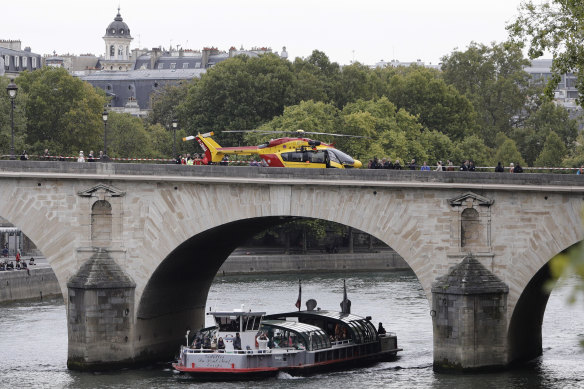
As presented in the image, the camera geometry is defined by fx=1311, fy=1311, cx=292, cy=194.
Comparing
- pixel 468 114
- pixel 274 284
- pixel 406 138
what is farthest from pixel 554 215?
pixel 468 114

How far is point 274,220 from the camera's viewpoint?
155 ft

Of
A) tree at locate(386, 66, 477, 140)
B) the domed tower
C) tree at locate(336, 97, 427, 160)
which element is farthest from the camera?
the domed tower

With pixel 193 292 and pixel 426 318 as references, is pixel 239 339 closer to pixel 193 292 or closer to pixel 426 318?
pixel 193 292

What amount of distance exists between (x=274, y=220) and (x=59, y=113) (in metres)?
44.9

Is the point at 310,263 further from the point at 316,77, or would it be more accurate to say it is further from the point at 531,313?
the point at 531,313

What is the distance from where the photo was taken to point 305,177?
4206 centimetres

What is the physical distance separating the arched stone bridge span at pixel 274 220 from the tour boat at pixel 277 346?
8.50 feet

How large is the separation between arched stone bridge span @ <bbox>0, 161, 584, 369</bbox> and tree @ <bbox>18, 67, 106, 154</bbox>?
141ft

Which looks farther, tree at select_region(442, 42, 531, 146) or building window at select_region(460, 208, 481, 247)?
tree at select_region(442, 42, 531, 146)

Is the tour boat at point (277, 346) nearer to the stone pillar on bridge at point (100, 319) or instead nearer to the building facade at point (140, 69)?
the stone pillar on bridge at point (100, 319)

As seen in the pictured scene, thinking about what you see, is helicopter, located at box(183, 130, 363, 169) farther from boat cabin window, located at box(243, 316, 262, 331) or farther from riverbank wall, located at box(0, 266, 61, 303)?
riverbank wall, located at box(0, 266, 61, 303)

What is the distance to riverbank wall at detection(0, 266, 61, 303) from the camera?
6438 cm

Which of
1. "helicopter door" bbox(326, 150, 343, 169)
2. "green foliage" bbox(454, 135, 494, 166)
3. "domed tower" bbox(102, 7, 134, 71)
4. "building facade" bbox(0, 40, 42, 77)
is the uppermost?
"domed tower" bbox(102, 7, 134, 71)

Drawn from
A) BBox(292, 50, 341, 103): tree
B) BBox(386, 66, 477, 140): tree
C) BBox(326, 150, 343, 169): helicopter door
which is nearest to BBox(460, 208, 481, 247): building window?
BBox(326, 150, 343, 169): helicopter door
